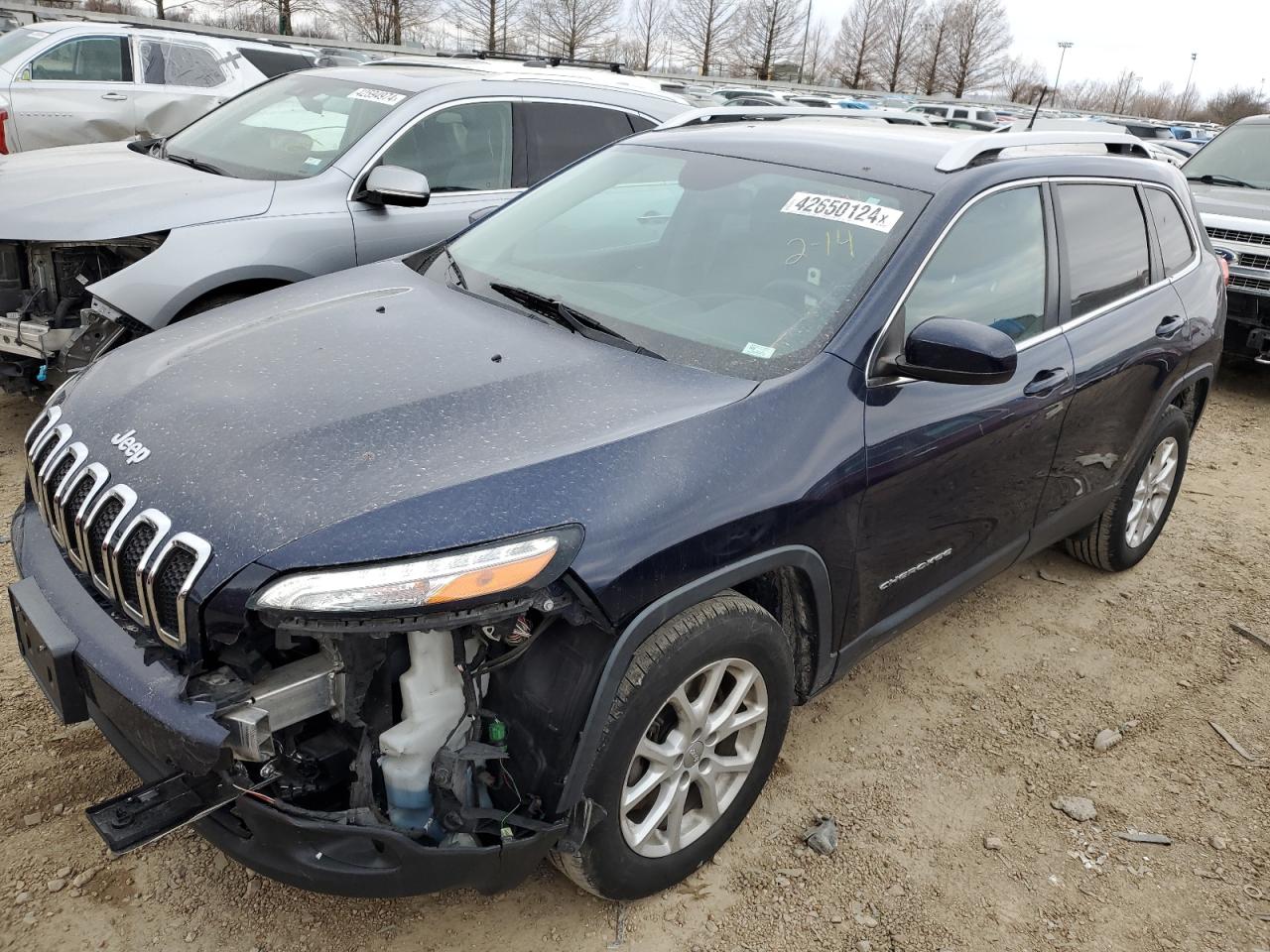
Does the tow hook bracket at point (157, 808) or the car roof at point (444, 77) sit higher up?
the car roof at point (444, 77)

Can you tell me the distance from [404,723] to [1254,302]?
7464 mm

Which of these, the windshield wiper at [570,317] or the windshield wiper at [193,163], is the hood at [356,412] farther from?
→ the windshield wiper at [193,163]

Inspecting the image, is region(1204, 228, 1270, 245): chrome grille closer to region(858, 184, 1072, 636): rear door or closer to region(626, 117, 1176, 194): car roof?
region(626, 117, 1176, 194): car roof

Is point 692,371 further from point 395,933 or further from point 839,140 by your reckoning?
point 395,933

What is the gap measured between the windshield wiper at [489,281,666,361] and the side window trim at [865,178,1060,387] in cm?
57

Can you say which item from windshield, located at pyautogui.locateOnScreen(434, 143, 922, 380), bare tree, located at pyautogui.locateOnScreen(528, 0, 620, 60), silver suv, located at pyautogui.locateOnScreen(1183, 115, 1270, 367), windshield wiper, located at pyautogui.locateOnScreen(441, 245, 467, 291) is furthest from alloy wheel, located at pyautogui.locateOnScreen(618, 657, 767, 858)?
bare tree, located at pyautogui.locateOnScreen(528, 0, 620, 60)

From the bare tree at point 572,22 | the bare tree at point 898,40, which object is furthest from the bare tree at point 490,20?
the bare tree at point 898,40

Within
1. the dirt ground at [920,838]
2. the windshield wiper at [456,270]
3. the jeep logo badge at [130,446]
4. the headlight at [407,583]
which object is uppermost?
the windshield wiper at [456,270]

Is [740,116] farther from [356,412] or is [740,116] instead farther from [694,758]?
[694,758]

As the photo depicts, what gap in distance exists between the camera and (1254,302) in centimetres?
723

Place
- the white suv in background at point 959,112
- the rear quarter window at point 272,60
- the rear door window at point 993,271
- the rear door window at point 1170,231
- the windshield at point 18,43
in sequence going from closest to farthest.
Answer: the rear door window at point 993,271
the rear door window at point 1170,231
the windshield at point 18,43
the rear quarter window at point 272,60
the white suv in background at point 959,112

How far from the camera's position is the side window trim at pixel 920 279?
2574 mm

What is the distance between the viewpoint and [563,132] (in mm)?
5691

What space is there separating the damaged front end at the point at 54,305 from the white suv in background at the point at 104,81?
5452mm
